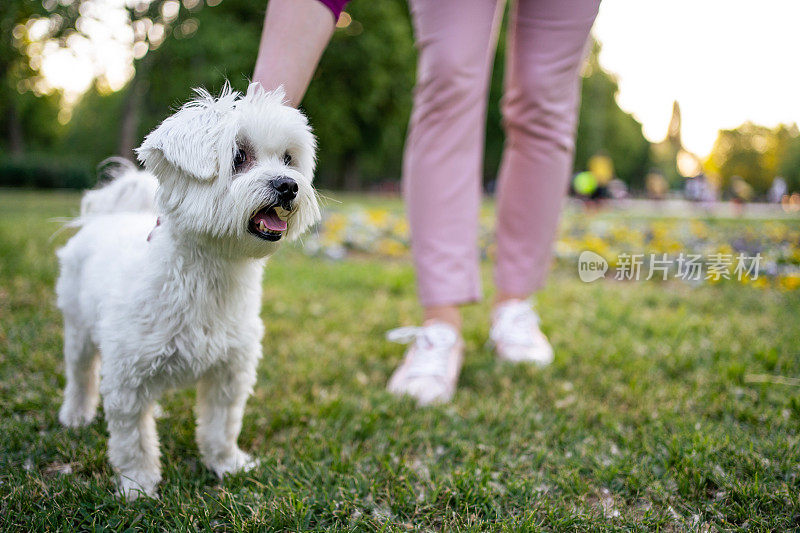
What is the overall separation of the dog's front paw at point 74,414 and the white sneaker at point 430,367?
1.32m

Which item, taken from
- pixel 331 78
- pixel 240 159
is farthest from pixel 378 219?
pixel 331 78

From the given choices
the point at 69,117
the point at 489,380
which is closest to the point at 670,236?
the point at 489,380

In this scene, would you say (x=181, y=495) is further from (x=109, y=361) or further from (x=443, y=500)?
(x=443, y=500)

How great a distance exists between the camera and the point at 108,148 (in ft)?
116

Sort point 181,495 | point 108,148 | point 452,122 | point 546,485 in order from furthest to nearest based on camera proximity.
Result: point 108,148, point 452,122, point 546,485, point 181,495

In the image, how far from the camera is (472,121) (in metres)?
2.72

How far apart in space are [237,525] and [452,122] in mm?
1983

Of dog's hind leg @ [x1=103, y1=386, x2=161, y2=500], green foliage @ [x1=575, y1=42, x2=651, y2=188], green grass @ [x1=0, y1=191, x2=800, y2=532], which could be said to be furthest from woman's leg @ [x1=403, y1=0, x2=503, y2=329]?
green foliage @ [x1=575, y1=42, x2=651, y2=188]

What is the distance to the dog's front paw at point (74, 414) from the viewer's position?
2.21 m

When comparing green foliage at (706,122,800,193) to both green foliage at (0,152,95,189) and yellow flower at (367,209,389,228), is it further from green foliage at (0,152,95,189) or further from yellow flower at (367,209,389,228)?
green foliage at (0,152,95,189)

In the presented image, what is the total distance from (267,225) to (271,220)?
0.03 metres

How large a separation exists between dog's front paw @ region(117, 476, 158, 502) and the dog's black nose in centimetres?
103

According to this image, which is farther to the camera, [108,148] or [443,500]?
[108,148]

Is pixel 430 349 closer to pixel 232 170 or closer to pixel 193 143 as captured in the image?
pixel 232 170
